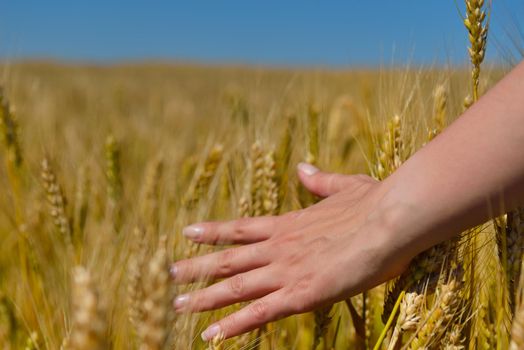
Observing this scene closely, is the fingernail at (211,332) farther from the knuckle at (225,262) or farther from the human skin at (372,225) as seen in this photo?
the knuckle at (225,262)

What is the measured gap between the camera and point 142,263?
68 cm

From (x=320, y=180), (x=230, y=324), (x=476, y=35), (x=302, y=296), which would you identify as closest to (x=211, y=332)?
(x=230, y=324)

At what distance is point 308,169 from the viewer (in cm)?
124

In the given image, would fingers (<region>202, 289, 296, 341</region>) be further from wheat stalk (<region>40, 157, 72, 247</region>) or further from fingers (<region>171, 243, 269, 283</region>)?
wheat stalk (<region>40, 157, 72, 247</region>)

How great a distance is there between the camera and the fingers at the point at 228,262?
1.04m

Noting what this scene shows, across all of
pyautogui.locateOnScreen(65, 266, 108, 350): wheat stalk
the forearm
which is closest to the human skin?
the forearm

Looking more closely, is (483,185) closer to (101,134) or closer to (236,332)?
(236,332)

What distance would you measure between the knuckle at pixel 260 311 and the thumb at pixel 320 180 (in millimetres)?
324

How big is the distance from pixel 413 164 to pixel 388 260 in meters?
0.14

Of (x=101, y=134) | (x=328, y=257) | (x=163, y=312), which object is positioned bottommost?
(x=163, y=312)

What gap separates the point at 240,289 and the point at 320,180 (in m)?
0.32

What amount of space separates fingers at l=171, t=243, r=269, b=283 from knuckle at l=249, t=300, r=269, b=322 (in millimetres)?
114

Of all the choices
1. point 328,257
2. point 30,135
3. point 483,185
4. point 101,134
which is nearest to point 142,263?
point 328,257

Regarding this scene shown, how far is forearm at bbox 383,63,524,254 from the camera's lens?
70 cm
